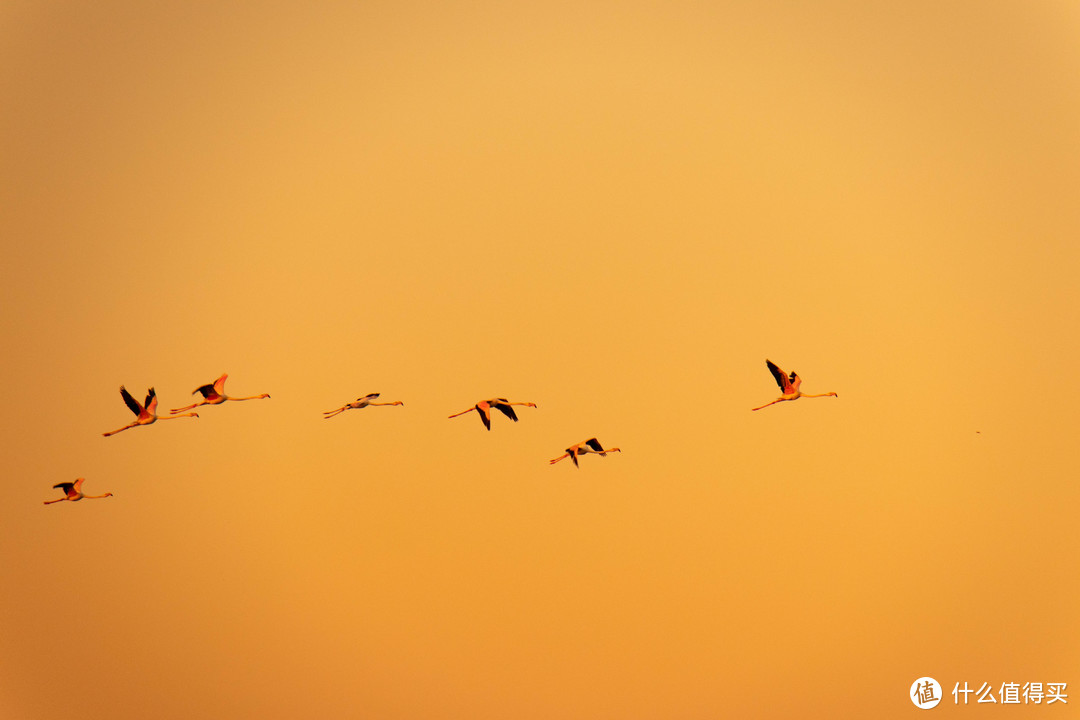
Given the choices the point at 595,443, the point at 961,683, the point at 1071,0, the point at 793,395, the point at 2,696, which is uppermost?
the point at 1071,0

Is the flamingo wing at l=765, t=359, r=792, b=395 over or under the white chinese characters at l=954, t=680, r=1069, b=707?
over

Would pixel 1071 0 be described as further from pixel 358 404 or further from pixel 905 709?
pixel 358 404

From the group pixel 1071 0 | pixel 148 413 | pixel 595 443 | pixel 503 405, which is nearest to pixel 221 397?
pixel 148 413

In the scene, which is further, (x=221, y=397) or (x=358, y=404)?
(x=358, y=404)

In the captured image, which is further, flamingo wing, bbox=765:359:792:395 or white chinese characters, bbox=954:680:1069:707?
white chinese characters, bbox=954:680:1069:707

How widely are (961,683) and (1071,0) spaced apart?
13.5 meters

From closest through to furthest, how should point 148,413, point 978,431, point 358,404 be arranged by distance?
point 148,413 → point 358,404 → point 978,431

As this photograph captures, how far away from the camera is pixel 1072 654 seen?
48.8 feet

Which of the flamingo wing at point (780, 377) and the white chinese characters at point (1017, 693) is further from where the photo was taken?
the white chinese characters at point (1017, 693)

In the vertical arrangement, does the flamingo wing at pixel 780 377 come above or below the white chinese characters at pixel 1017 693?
above

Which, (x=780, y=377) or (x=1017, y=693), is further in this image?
(x=1017, y=693)

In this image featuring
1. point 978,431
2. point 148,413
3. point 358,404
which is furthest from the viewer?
point 978,431

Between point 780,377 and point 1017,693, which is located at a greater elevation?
point 780,377

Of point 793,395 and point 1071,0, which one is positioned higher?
point 1071,0
